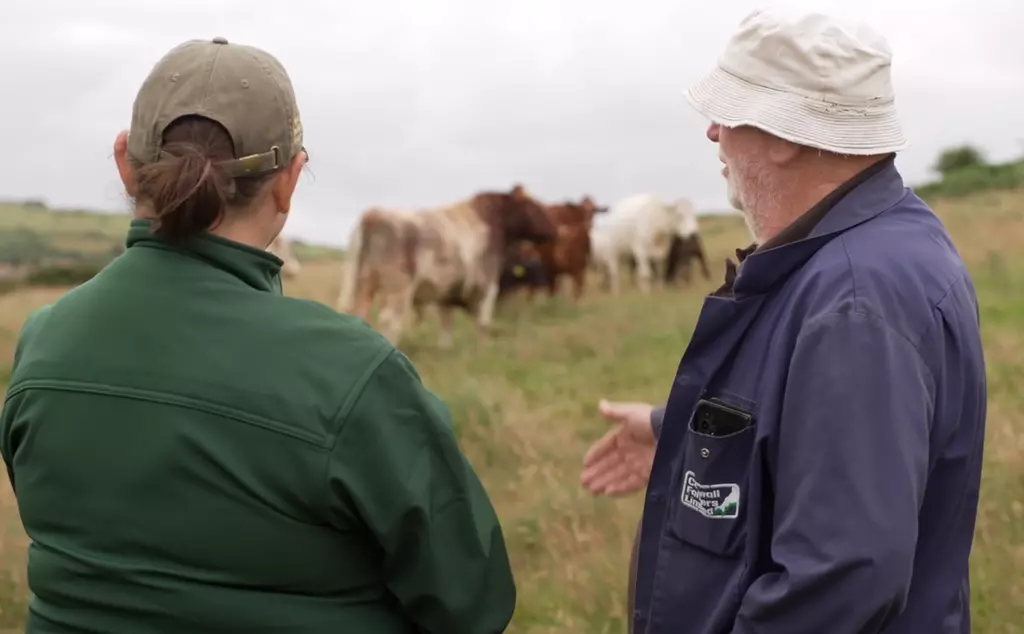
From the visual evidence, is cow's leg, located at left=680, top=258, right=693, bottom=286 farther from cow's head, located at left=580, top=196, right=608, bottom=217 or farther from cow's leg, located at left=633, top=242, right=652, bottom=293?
cow's head, located at left=580, top=196, right=608, bottom=217

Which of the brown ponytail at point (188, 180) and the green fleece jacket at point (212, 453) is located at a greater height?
the brown ponytail at point (188, 180)

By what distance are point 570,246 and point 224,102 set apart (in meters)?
15.9

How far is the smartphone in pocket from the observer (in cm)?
178

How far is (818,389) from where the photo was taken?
1603 mm

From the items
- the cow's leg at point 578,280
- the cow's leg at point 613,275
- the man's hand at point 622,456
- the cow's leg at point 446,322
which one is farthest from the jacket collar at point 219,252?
the cow's leg at point 613,275

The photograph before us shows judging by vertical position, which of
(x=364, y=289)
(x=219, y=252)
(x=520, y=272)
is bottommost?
(x=520, y=272)

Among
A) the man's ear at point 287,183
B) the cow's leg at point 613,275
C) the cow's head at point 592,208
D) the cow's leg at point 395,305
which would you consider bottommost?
the cow's leg at point 613,275

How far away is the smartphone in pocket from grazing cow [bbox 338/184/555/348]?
9.16 meters

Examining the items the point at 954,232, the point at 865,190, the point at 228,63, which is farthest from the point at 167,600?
the point at 954,232

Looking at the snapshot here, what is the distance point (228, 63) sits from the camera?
5.48 ft

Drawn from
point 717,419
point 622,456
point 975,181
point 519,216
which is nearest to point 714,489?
point 717,419

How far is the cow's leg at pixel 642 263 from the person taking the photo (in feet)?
62.2

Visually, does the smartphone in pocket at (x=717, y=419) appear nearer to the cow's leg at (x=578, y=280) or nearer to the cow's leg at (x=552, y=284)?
the cow's leg at (x=552, y=284)

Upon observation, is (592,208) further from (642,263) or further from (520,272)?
(520,272)
